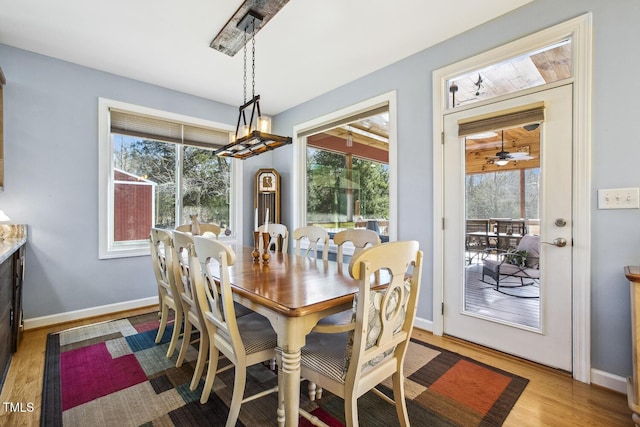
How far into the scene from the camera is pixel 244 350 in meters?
1.50

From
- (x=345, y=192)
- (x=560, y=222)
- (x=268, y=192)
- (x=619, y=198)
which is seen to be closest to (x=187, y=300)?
(x=345, y=192)

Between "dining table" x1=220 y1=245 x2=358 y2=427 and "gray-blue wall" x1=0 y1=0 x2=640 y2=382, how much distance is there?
159cm

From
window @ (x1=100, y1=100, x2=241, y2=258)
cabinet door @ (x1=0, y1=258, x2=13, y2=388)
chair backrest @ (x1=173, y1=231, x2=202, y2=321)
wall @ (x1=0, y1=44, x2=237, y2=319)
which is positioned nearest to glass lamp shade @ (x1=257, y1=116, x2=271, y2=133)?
chair backrest @ (x1=173, y1=231, x2=202, y2=321)

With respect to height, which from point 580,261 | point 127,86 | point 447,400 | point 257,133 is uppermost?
point 127,86

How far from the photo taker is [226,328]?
1450 millimetres

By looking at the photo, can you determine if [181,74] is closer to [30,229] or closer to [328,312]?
[30,229]

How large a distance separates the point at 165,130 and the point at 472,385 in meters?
4.15

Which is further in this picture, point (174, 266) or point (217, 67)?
point (217, 67)

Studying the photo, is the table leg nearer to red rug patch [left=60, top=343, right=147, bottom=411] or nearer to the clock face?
red rug patch [left=60, top=343, right=147, bottom=411]

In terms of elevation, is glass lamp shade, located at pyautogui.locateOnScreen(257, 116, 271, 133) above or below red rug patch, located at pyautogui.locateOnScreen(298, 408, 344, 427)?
above

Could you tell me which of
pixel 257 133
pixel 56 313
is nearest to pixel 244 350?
pixel 257 133

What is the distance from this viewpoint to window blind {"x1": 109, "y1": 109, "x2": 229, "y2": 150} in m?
3.49

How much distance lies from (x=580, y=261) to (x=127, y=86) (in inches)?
183

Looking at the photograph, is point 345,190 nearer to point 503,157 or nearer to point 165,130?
point 503,157
